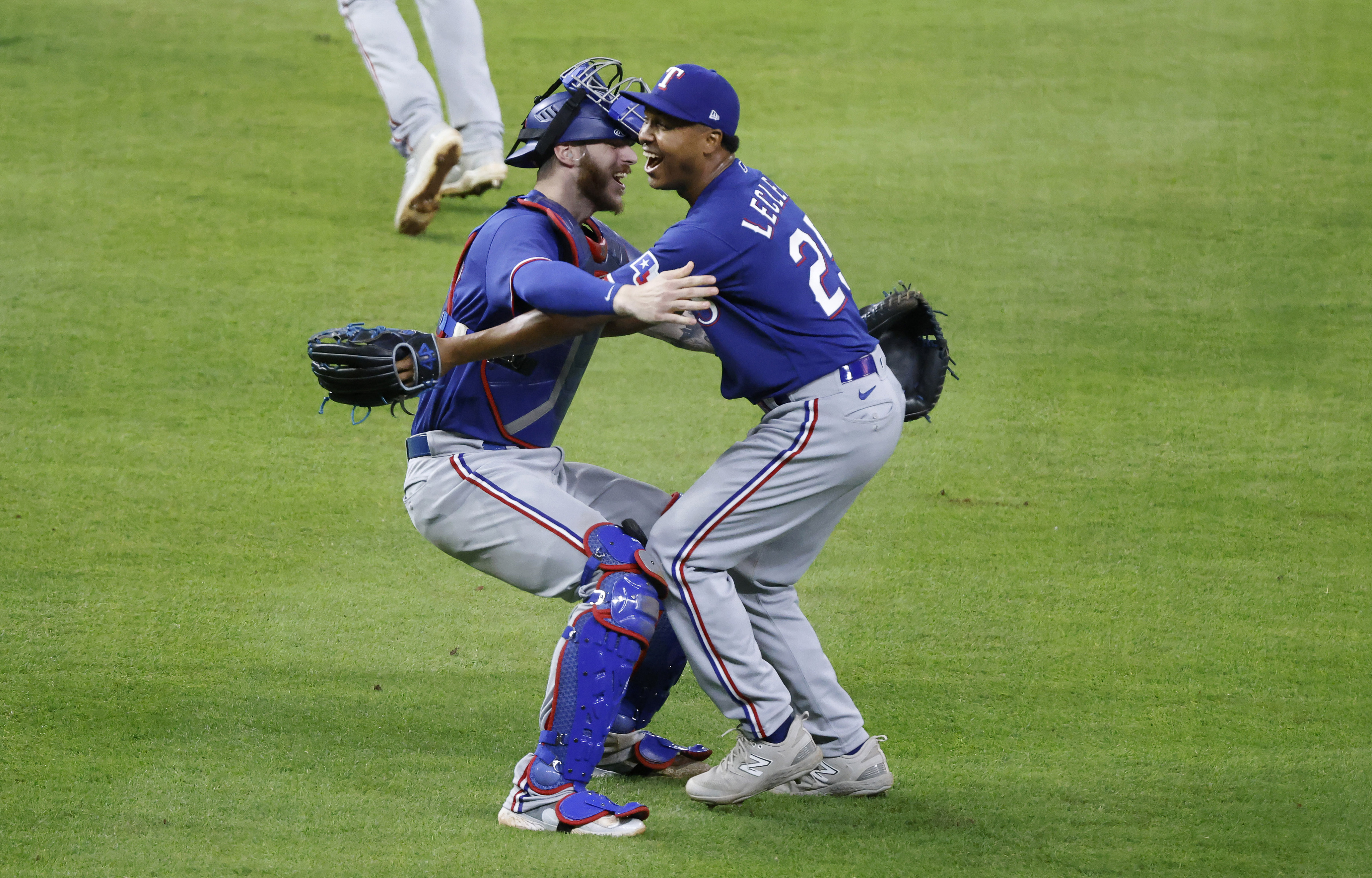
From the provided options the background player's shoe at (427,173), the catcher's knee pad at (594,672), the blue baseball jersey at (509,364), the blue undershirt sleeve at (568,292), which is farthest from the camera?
the background player's shoe at (427,173)

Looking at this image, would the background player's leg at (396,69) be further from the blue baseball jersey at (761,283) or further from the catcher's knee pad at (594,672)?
the catcher's knee pad at (594,672)

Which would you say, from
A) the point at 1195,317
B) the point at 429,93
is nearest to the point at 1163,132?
the point at 1195,317

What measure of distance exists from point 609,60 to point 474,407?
110cm

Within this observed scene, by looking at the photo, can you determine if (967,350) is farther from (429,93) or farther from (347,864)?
(347,864)

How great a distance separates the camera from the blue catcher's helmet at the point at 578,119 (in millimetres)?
4062

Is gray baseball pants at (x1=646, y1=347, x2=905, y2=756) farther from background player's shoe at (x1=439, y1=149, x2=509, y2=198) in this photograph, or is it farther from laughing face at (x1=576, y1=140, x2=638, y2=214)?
background player's shoe at (x1=439, y1=149, x2=509, y2=198)

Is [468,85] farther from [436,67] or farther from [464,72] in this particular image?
[436,67]

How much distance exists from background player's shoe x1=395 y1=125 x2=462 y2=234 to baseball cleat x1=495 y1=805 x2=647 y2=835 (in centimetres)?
479

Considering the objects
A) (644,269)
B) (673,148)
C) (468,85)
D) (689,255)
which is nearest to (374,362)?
(644,269)

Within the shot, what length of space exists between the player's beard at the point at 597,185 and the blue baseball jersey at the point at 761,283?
0.32 meters

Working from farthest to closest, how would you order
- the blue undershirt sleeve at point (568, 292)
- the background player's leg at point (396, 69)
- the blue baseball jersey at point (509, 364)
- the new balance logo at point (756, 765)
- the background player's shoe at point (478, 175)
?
1. the background player's shoe at point (478, 175)
2. the background player's leg at point (396, 69)
3. the blue baseball jersey at point (509, 364)
4. the new balance logo at point (756, 765)
5. the blue undershirt sleeve at point (568, 292)

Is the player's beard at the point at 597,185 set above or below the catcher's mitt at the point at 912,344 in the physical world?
above

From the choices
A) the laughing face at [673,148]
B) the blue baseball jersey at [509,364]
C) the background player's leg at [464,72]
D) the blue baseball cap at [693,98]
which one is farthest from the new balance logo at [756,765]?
the background player's leg at [464,72]

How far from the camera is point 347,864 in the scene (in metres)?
3.48
